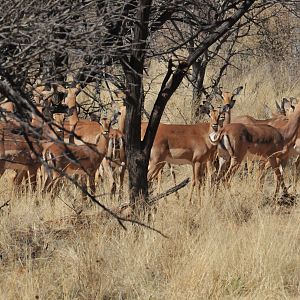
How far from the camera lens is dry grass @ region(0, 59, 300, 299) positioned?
5730 millimetres

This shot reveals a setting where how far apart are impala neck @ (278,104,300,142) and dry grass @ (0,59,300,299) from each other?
3437 mm

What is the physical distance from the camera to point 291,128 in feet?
38.0

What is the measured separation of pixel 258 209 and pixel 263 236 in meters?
1.37

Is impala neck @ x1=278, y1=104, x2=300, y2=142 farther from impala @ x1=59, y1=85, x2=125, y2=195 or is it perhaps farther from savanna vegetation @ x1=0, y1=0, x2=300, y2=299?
savanna vegetation @ x1=0, y1=0, x2=300, y2=299

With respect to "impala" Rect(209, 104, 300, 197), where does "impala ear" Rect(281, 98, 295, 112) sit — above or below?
above

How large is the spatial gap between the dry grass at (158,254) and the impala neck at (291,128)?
11.3 ft

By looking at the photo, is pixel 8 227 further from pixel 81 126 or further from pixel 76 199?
pixel 81 126

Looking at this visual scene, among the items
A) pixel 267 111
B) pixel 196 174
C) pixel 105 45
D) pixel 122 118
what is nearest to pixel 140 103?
pixel 105 45

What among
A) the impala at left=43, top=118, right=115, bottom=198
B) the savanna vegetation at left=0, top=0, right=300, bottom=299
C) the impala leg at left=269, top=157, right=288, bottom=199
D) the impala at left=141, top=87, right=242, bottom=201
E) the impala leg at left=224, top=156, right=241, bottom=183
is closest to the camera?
the savanna vegetation at left=0, top=0, right=300, bottom=299

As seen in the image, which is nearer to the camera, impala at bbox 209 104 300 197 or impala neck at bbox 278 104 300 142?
impala at bbox 209 104 300 197

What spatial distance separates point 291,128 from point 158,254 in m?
5.75

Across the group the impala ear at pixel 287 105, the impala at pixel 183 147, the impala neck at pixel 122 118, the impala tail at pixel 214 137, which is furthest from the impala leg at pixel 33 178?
the impala ear at pixel 287 105

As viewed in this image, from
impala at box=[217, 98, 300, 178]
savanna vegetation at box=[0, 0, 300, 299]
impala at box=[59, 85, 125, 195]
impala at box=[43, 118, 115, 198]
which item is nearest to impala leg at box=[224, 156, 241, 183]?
impala at box=[217, 98, 300, 178]

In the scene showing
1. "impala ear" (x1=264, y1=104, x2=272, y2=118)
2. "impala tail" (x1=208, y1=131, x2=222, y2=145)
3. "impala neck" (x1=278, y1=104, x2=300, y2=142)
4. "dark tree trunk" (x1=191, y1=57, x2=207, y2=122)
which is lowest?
"impala tail" (x1=208, y1=131, x2=222, y2=145)
